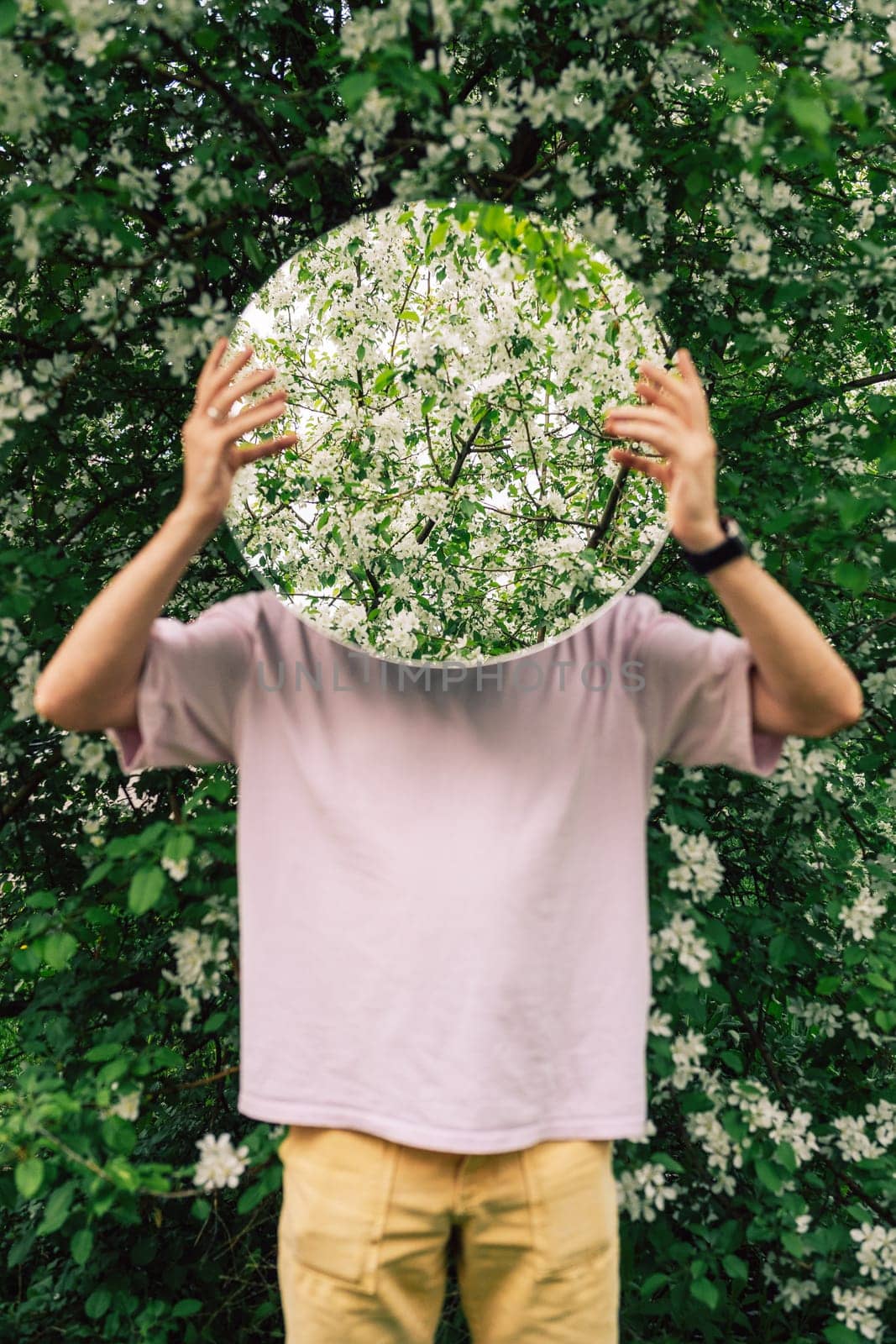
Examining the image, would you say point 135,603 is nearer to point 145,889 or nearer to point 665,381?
point 145,889

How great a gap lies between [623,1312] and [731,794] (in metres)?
1.24

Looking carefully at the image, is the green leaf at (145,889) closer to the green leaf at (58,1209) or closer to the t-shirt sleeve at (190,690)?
the t-shirt sleeve at (190,690)

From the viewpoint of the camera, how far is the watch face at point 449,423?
5.35 feet

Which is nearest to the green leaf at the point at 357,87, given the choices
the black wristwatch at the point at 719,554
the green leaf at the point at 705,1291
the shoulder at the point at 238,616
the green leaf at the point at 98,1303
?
the shoulder at the point at 238,616

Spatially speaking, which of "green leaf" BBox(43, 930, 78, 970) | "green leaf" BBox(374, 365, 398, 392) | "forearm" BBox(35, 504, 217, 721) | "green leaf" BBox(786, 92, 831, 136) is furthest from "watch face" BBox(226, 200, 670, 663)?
"green leaf" BBox(43, 930, 78, 970)

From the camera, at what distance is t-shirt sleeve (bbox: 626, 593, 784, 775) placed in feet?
4.66

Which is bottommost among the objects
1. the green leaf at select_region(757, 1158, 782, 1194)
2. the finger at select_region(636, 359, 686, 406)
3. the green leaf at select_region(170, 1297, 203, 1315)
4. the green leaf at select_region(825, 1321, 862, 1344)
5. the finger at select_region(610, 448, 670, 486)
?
the green leaf at select_region(825, 1321, 862, 1344)

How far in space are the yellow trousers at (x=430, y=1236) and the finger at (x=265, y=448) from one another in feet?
3.40

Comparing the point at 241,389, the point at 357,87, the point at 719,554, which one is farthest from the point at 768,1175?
the point at 357,87

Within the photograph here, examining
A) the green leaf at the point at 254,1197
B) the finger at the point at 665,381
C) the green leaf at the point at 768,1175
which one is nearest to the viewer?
the finger at the point at 665,381

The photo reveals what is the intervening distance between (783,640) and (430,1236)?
Answer: 101 centimetres

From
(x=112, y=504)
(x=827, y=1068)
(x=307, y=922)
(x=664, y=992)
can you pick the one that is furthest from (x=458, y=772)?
(x=827, y=1068)

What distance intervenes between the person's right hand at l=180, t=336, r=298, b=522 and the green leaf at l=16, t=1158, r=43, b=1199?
113cm

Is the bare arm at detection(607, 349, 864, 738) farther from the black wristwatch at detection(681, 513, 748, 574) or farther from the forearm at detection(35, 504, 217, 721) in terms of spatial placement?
the forearm at detection(35, 504, 217, 721)
